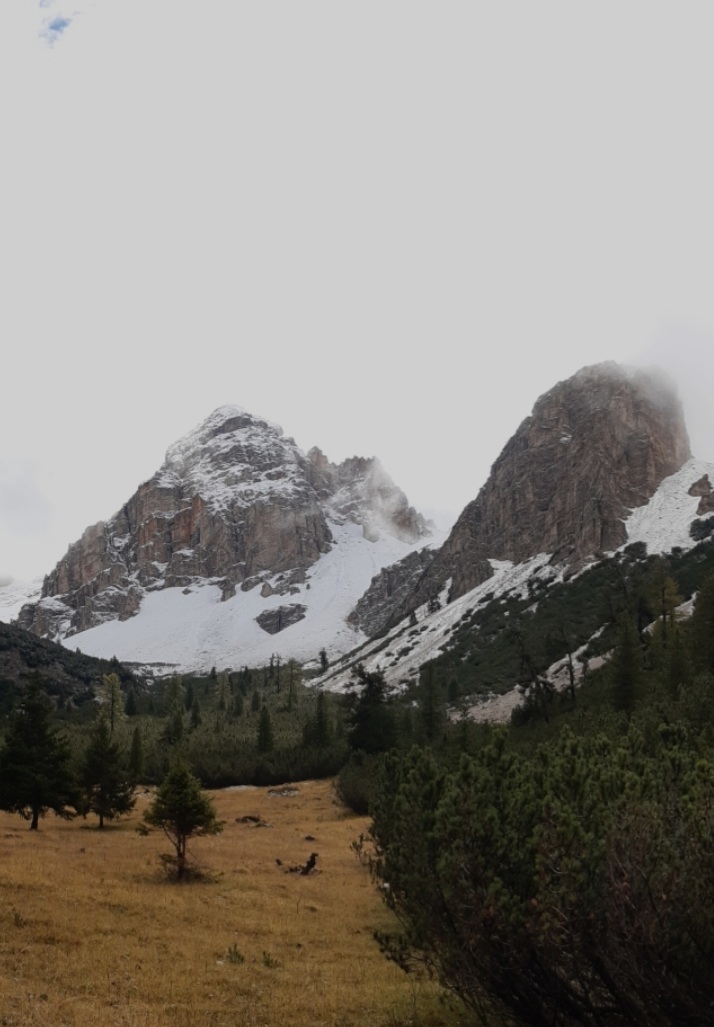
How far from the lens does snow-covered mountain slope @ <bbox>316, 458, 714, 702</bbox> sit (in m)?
131

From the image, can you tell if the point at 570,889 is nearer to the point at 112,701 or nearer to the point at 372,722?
the point at 372,722

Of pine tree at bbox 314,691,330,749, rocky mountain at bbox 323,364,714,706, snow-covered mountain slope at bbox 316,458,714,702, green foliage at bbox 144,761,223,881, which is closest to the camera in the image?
green foliage at bbox 144,761,223,881

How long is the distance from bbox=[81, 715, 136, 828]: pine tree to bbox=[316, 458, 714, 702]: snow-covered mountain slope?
80854 mm

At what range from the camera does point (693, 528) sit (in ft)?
423

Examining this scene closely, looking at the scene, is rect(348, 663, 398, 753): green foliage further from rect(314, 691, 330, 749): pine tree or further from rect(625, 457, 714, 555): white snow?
rect(625, 457, 714, 555): white snow

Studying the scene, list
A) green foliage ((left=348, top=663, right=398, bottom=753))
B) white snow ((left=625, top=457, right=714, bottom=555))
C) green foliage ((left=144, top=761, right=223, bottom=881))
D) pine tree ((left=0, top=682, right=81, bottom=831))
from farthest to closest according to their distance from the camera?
white snow ((left=625, top=457, right=714, bottom=555)) → green foliage ((left=348, top=663, right=398, bottom=753)) → pine tree ((left=0, top=682, right=81, bottom=831)) → green foliage ((left=144, top=761, right=223, bottom=881))

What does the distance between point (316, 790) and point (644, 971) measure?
173 feet

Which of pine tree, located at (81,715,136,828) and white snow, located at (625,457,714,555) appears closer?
pine tree, located at (81,715,136,828)

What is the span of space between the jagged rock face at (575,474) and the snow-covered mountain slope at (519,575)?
3510 mm

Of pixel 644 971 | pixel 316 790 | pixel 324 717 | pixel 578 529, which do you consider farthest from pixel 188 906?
pixel 578 529

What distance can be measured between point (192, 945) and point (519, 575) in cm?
14245

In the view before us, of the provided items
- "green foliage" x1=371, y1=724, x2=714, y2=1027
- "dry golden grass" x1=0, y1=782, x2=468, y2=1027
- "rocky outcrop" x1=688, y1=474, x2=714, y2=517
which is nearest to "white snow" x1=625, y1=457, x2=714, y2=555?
"rocky outcrop" x1=688, y1=474, x2=714, y2=517

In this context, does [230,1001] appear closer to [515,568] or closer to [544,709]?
[544,709]

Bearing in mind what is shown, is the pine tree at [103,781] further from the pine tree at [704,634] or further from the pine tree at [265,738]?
the pine tree at [704,634]
